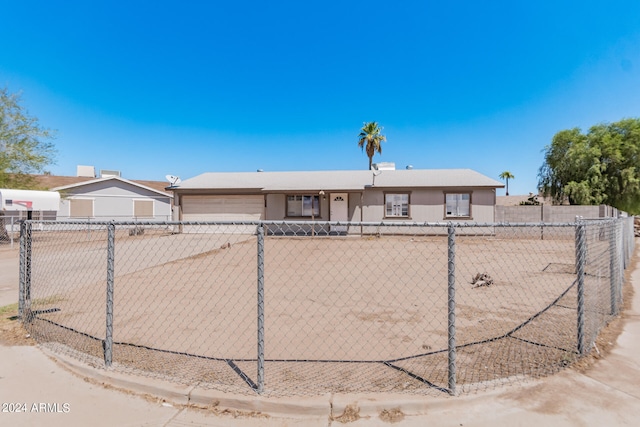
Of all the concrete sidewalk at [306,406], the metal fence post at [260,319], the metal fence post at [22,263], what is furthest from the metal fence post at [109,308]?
the metal fence post at [22,263]

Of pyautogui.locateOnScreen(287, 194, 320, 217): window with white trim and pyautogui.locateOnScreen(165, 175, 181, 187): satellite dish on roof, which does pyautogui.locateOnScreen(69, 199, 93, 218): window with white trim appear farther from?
pyautogui.locateOnScreen(287, 194, 320, 217): window with white trim

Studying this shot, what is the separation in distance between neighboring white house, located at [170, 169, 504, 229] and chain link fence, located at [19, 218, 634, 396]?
976cm

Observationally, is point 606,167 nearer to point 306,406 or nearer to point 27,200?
point 306,406

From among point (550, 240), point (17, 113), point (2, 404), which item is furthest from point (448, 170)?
point (17, 113)

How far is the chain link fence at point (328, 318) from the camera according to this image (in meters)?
3.35

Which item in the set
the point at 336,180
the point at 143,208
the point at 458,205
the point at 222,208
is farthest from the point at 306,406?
the point at 143,208

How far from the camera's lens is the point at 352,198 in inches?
814

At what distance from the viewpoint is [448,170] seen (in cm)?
2289

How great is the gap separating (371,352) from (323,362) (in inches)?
26.0

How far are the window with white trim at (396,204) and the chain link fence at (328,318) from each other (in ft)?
33.5

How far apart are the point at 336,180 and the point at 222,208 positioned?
777 cm

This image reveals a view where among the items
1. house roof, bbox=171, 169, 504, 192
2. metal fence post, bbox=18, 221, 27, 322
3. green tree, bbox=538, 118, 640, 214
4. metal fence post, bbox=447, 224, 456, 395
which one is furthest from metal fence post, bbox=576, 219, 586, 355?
green tree, bbox=538, 118, 640, 214

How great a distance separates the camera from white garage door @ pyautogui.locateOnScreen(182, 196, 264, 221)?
832 inches

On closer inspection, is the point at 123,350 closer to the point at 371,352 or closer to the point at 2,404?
the point at 2,404
